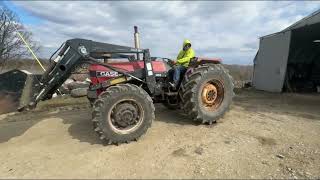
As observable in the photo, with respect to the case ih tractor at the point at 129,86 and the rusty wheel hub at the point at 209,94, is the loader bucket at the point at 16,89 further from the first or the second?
the rusty wheel hub at the point at 209,94

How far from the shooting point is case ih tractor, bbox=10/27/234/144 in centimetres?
645

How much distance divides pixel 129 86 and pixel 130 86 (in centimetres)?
2

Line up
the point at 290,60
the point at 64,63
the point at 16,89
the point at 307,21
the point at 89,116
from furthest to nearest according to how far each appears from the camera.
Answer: the point at 290,60 → the point at 307,21 → the point at 89,116 → the point at 16,89 → the point at 64,63

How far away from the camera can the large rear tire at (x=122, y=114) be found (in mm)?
6312

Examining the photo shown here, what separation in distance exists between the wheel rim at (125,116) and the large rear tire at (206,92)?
4.61 ft

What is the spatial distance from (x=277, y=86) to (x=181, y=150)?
416 inches

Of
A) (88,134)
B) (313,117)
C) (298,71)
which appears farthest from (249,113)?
(298,71)

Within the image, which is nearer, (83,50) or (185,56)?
(83,50)

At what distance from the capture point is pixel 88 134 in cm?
732

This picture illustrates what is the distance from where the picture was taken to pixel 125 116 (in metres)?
6.54

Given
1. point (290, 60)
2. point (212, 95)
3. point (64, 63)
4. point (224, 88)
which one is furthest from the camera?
point (290, 60)

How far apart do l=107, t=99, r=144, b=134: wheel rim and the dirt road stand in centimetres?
35

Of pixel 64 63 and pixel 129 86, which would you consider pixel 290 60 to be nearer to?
pixel 129 86

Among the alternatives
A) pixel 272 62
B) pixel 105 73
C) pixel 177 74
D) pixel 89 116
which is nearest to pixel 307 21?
pixel 272 62
